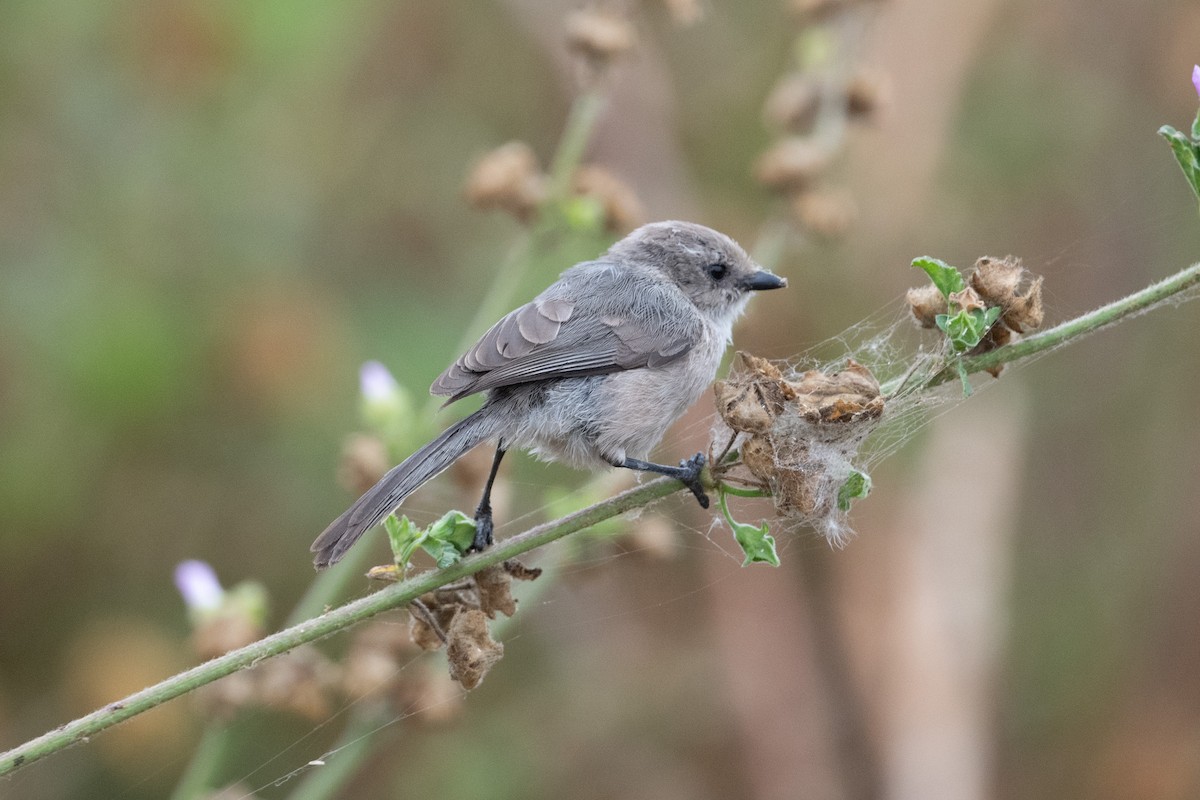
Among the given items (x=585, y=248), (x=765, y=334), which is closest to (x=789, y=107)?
(x=585, y=248)

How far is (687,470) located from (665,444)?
2069 millimetres

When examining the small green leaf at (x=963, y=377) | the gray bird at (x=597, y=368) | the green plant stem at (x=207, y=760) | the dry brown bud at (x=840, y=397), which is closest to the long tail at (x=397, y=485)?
the gray bird at (x=597, y=368)

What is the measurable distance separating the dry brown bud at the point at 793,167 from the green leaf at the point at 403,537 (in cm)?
182

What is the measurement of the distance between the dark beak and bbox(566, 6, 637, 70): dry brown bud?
835mm

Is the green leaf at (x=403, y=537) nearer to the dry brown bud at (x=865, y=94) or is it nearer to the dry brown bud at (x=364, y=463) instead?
the dry brown bud at (x=364, y=463)

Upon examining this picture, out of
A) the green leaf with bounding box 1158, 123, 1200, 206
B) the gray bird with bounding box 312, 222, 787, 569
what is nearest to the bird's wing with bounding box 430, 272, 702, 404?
the gray bird with bounding box 312, 222, 787, 569

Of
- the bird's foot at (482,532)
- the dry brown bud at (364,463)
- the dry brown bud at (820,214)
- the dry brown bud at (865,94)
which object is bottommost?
the bird's foot at (482,532)

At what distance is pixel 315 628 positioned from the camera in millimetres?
1959

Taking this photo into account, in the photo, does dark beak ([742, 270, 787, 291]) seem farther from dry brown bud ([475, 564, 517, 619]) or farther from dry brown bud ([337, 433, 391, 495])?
dry brown bud ([475, 564, 517, 619])

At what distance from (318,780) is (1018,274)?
1.94m

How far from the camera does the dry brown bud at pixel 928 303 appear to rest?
2219 millimetres

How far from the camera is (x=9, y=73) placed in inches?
180

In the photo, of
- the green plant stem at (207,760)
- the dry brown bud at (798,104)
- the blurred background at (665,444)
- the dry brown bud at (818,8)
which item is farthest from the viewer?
the blurred background at (665,444)

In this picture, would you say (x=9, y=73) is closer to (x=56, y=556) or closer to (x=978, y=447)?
(x=56, y=556)
